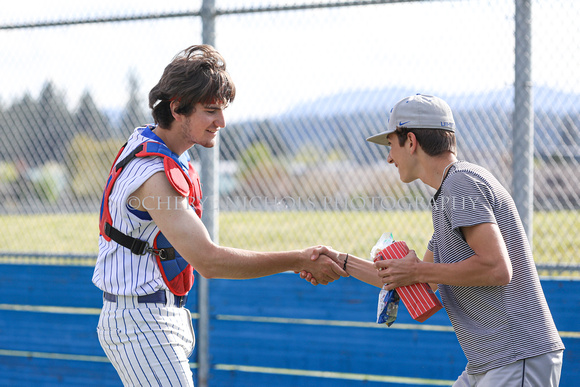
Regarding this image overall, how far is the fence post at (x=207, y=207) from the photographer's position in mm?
4023

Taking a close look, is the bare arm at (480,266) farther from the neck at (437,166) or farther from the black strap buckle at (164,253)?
the black strap buckle at (164,253)

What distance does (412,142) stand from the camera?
234 centimetres

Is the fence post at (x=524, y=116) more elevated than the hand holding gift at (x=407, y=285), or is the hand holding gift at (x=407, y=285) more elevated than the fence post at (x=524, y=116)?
the fence post at (x=524, y=116)

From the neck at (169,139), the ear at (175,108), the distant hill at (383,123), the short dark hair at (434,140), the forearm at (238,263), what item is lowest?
the forearm at (238,263)

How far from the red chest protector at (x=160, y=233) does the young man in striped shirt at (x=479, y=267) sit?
2.80ft

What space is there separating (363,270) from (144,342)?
3.53 feet

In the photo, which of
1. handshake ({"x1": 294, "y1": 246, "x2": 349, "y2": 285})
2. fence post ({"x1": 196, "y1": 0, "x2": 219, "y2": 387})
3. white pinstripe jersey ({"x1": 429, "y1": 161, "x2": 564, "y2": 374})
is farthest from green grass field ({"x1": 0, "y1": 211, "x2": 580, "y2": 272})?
white pinstripe jersey ({"x1": 429, "y1": 161, "x2": 564, "y2": 374})

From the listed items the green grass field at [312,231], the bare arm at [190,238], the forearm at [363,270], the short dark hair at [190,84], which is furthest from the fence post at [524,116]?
the short dark hair at [190,84]

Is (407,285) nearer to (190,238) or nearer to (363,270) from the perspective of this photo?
(363,270)

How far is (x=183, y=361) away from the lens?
2.48 metres

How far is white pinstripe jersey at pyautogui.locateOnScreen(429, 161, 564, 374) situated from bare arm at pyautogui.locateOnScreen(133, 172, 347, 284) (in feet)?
2.82

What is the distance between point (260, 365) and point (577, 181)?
2.47m

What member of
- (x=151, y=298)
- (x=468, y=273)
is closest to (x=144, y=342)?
(x=151, y=298)

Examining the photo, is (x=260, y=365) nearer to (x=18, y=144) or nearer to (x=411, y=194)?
(x=411, y=194)
